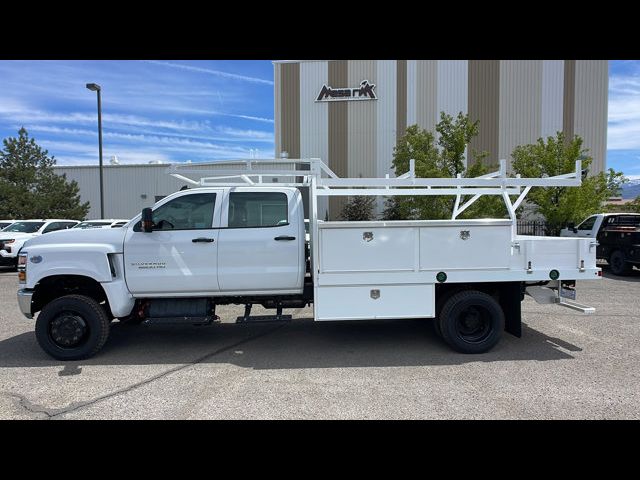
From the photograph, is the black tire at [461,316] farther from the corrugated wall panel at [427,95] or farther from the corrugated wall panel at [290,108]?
the corrugated wall panel at [290,108]

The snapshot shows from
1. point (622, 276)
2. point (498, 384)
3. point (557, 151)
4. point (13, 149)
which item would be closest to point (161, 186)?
point (13, 149)

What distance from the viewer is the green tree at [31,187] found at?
23.0m

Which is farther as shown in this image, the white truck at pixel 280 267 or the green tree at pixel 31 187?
the green tree at pixel 31 187

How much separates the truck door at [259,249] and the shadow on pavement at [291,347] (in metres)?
0.90

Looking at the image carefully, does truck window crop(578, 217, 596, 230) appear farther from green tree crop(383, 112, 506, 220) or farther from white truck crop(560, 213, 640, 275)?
green tree crop(383, 112, 506, 220)

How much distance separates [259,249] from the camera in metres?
5.61

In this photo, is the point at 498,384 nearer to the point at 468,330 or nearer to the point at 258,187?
the point at 468,330

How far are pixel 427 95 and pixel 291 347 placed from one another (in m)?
25.7

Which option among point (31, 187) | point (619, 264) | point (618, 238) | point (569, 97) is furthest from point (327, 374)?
point (569, 97)

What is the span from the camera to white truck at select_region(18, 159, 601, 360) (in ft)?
17.7

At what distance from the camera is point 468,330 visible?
564 centimetres

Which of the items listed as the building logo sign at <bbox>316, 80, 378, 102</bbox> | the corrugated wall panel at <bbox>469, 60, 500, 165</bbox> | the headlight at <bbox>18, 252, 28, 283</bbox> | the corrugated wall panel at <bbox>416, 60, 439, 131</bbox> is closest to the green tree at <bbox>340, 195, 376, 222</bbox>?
the corrugated wall panel at <bbox>416, 60, 439, 131</bbox>

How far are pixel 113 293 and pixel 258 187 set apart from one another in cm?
229

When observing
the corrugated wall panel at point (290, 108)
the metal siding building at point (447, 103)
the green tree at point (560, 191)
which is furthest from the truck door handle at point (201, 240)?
the corrugated wall panel at point (290, 108)
